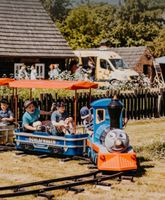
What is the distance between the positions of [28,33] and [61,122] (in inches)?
862

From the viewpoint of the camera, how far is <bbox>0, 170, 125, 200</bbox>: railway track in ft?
32.9

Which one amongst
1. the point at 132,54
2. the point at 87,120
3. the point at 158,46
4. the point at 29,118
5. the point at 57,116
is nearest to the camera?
the point at 57,116

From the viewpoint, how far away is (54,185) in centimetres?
1088

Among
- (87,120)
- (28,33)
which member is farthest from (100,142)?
(28,33)

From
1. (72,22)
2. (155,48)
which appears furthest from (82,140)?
(72,22)

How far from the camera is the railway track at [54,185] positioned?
1002 cm

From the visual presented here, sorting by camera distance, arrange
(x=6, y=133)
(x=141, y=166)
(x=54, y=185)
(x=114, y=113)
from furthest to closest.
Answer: (x=6, y=133) < (x=141, y=166) < (x=114, y=113) < (x=54, y=185)

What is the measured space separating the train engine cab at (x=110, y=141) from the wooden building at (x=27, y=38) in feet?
65.8

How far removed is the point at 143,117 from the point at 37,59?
41.8 ft

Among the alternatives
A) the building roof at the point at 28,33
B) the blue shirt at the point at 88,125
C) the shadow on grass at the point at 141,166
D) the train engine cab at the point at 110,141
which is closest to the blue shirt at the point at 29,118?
the blue shirt at the point at 88,125

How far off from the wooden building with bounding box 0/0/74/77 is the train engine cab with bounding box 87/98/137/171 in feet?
65.8

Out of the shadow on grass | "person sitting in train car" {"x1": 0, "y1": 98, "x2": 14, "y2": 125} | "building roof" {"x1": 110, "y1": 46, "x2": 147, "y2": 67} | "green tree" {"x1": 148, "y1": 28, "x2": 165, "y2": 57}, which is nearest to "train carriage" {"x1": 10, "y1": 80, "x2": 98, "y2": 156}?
"person sitting in train car" {"x1": 0, "y1": 98, "x2": 14, "y2": 125}

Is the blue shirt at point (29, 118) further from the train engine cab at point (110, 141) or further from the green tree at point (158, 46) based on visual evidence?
the green tree at point (158, 46)

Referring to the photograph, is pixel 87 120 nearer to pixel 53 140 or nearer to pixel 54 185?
pixel 53 140
